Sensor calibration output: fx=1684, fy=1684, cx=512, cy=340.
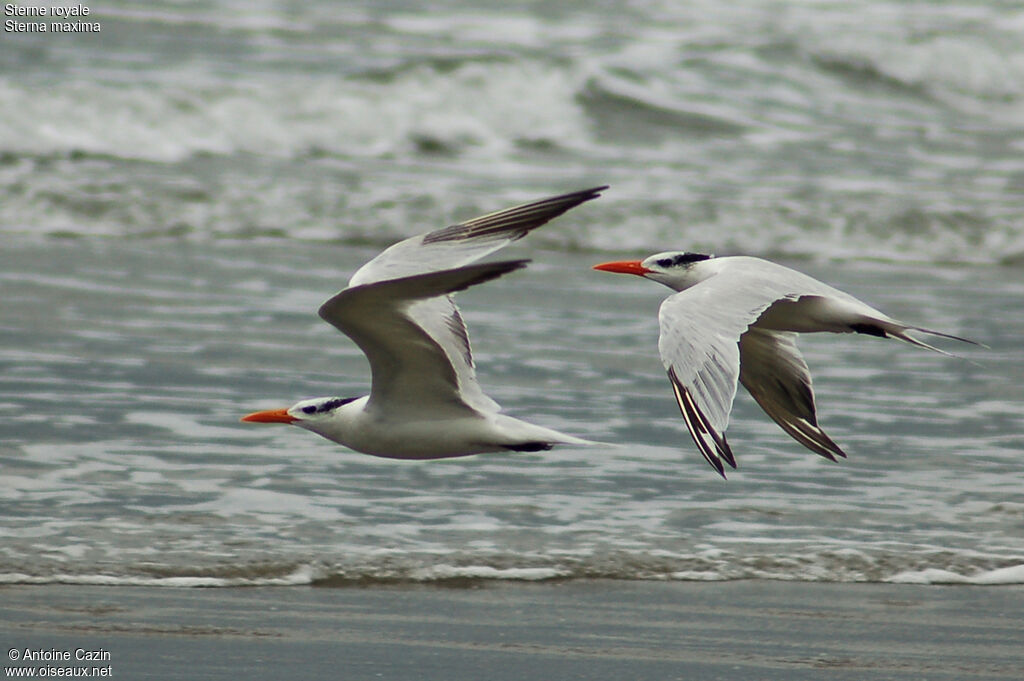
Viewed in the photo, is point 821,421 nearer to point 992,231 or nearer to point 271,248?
point 271,248

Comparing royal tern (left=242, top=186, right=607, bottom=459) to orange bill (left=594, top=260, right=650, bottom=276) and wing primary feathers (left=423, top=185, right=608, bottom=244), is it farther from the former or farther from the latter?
orange bill (left=594, top=260, right=650, bottom=276)

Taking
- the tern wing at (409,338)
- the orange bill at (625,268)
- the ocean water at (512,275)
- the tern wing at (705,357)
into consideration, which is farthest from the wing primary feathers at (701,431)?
the orange bill at (625,268)

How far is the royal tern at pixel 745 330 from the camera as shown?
17.5 ft

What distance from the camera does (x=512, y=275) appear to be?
11.6 meters

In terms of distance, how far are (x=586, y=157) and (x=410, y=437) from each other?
11380mm

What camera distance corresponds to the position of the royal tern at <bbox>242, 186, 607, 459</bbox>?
5.70 metres

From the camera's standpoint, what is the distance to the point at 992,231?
14352mm

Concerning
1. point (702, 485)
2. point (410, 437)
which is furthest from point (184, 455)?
point (702, 485)

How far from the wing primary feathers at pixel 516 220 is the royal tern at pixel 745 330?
501 mm

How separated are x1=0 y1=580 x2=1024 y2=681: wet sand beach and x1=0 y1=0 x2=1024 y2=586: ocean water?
0.59 ft

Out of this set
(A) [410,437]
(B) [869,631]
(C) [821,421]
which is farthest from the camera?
(C) [821,421]

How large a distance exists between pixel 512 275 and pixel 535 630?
21.0ft

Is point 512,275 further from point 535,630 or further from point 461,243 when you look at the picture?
point 535,630

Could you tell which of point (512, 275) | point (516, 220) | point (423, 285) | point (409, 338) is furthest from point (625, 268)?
point (512, 275)
